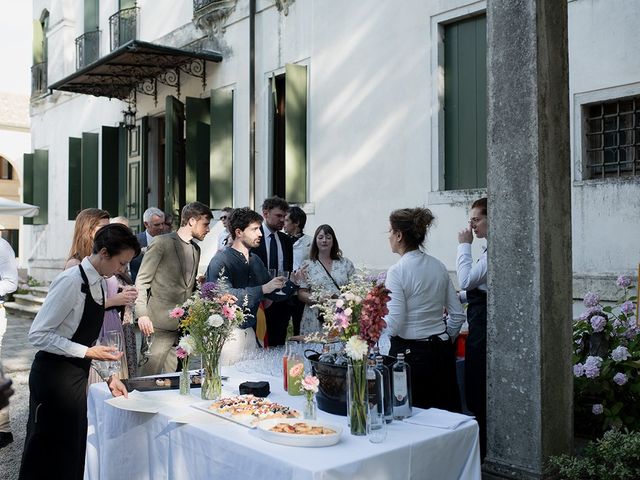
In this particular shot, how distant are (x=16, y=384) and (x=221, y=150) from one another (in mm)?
4721

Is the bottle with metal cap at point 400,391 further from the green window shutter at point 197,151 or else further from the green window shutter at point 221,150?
the green window shutter at point 197,151

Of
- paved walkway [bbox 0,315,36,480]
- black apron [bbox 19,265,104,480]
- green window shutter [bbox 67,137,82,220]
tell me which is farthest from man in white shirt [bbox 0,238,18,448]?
green window shutter [bbox 67,137,82,220]

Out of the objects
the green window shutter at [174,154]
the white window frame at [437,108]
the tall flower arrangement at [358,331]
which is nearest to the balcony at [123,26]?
the green window shutter at [174,154]

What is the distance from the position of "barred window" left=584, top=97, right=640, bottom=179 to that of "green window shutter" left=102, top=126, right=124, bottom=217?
32.9 ft

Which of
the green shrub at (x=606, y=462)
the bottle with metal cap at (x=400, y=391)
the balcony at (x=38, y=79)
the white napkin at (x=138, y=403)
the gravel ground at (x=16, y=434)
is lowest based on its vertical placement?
the gravel ground at (x=16, y=434)

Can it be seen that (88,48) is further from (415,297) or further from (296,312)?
(415,297)

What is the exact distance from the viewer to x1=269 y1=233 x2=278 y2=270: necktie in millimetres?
6230

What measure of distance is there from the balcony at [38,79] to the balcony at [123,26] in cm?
399

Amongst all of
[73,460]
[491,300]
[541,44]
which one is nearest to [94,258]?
[73,460]

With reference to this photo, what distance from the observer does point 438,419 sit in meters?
2.92

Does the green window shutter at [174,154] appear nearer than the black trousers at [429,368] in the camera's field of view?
No

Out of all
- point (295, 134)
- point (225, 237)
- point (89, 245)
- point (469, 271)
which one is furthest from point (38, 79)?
point (469, 271)

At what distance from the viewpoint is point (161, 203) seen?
13336 millimetres

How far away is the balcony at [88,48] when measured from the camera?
14.5 meters
